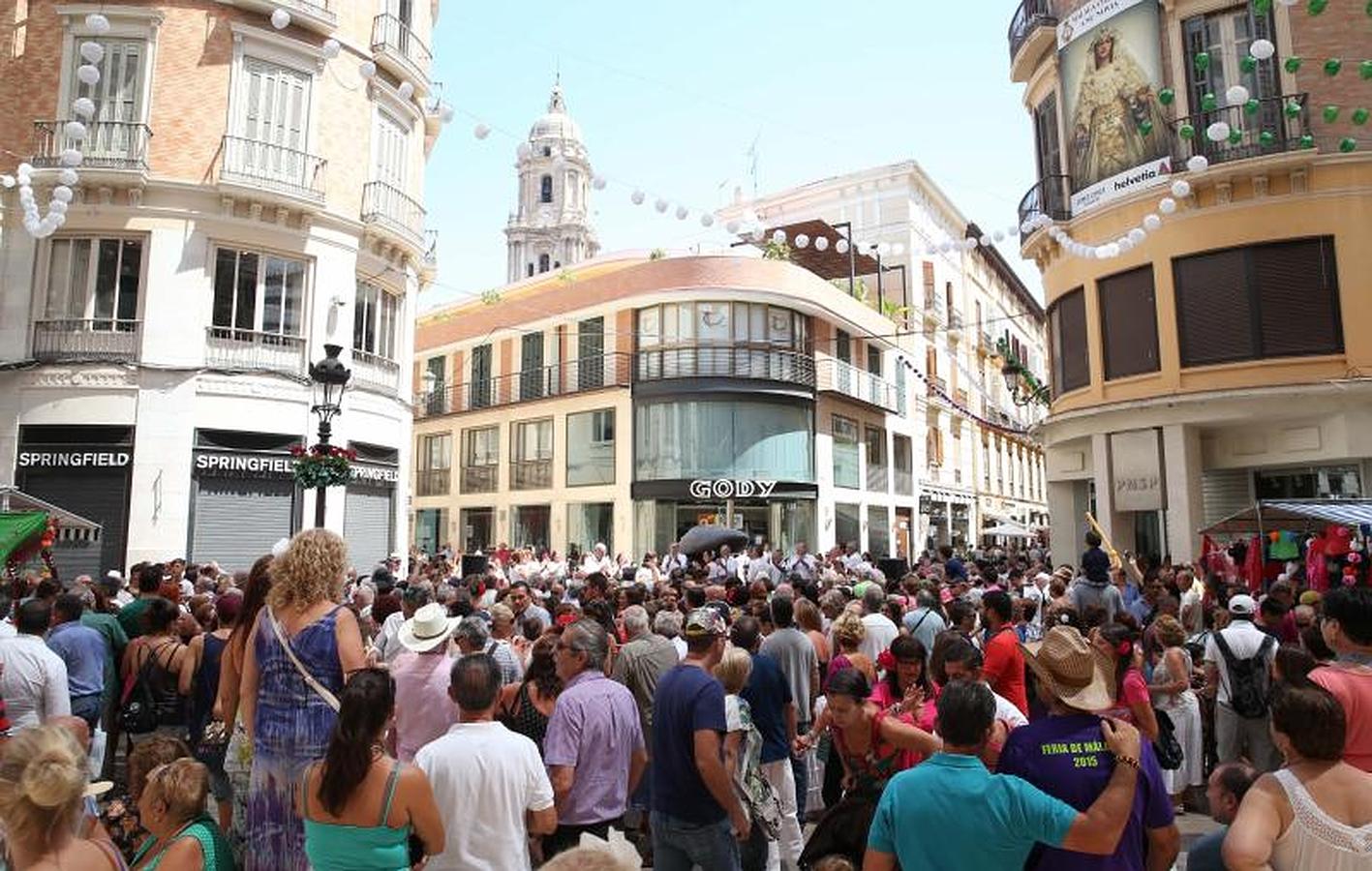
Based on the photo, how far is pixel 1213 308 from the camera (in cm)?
1661

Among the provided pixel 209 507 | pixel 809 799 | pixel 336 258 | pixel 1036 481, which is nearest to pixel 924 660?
pixel 809 799

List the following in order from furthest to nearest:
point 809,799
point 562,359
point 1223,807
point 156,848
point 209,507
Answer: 1. point 562,359
2. point 209,507
3. point 809,799
4. point 1223,807
5. point 156,848

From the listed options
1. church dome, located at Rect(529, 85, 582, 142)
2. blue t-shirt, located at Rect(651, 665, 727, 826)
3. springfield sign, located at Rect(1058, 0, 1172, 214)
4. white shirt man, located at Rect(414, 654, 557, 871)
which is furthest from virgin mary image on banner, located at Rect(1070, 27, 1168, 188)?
church dome, located at Rect(529, 85, 582, 142)

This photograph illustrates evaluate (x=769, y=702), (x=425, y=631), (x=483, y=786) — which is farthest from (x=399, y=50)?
(x=483, y=786)

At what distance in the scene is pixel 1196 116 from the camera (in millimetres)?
16766

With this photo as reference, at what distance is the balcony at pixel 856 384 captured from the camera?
1201 inches

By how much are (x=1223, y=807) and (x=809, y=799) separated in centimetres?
450

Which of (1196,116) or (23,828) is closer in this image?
(23,828)

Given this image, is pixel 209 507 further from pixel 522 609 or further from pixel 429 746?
pixel 429 746

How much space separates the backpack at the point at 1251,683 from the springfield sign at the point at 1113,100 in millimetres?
12663

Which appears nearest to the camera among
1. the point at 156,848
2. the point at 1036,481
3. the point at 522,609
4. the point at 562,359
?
the point at 156,848

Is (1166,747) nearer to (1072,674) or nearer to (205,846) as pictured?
(1072,674)

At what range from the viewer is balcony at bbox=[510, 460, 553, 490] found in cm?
3102

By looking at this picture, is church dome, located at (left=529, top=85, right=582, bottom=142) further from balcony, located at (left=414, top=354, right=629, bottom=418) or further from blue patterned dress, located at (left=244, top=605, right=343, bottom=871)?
blue patterned dress, located at (left=244, top=605, right=343, bottom=871)
